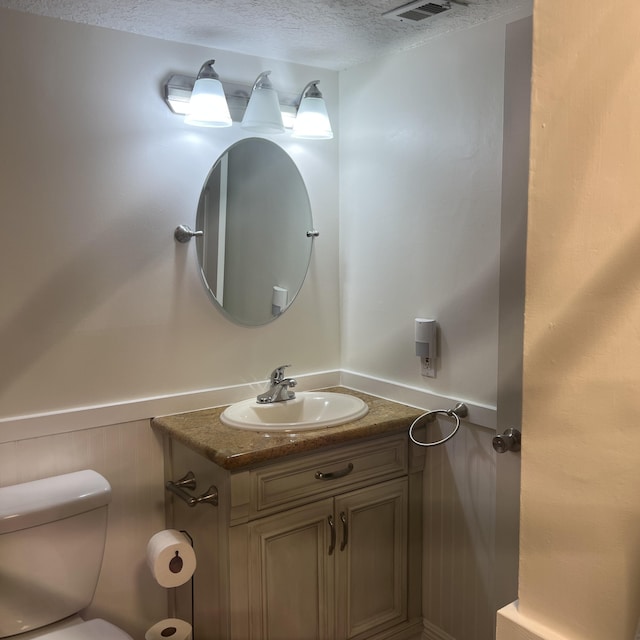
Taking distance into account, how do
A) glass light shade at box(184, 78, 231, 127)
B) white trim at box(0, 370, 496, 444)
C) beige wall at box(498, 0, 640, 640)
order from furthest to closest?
glass light shade at box(184, 78, 231, 127) → white trim at box(0, 370, 496, 444) → beige wall at box(498, 0, 640, 640)

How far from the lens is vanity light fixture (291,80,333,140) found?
2.34m

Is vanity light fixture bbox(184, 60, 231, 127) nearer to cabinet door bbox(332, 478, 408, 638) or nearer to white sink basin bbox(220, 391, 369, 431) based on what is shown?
white sink basin bbox(220, 391, 369, 431)

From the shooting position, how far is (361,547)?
7.16 ft

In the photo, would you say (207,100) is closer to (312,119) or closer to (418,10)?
(312,119)

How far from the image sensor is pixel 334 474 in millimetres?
2076

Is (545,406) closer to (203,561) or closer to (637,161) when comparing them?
(637,161)

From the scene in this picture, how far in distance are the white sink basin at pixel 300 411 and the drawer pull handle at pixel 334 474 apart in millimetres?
149

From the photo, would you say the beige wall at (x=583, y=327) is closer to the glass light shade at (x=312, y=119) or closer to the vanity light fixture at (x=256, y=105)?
the vanity light fixture at (x=256, y=105)

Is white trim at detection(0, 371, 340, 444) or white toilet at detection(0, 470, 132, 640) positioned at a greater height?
white trim at detection(0, 371, 340, 444)

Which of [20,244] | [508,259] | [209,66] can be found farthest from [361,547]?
[209,66]

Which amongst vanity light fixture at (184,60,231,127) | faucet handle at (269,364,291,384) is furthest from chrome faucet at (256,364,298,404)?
vanity light fixture at (184,60,231,127)

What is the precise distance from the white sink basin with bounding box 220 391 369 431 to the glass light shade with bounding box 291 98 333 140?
3.16ft

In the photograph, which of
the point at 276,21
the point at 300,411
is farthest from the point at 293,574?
the point at 276,21

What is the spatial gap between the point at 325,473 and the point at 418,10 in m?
1.42
